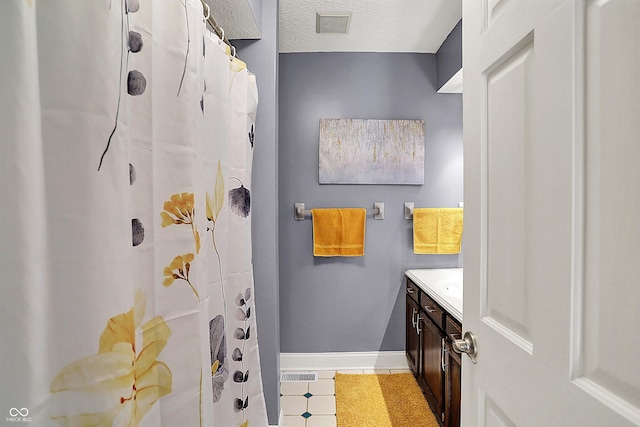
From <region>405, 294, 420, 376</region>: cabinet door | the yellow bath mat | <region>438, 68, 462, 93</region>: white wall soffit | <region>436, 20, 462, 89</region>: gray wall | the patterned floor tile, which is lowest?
the patterned floor tile

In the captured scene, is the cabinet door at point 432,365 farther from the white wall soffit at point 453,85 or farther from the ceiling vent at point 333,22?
the ceiling vent at point 333,22

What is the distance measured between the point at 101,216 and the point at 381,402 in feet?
7.48

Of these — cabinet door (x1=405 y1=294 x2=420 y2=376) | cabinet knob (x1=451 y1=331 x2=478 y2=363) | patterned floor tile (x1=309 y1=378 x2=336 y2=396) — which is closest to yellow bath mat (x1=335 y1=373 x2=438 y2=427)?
patterned floor tile (x1=309 y1=378 x2=336 y2=396)

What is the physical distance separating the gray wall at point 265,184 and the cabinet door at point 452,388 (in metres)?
0.89

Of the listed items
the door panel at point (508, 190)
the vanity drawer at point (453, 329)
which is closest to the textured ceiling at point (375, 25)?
the door panel at point (508, 190)

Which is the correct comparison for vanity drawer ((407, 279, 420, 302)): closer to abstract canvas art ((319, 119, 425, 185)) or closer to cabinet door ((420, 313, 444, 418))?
cabinet door ((420, 313, 444, 418))

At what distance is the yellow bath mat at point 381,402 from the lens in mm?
2113

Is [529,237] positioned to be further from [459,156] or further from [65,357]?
[459,156]

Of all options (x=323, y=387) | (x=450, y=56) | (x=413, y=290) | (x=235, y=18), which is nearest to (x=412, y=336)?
(x=413, y=290)

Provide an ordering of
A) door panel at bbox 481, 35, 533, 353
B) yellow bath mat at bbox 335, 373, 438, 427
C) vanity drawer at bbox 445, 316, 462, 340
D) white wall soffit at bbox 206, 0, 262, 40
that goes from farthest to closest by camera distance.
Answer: yellow bath mat at bbox 335, 373, 438, 427
vanity drawer at bbox 445, 316, 462, 340
white wall soffit at bbox 206, 0, 262, 40
door panel at bbox 481, 35, 533, 353

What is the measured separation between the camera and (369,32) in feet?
8.03

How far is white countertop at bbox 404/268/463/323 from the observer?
1.92 m

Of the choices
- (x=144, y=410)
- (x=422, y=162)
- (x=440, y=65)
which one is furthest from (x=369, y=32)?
(x=144, y=410)

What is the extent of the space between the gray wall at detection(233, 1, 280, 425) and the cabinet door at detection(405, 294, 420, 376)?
1131mm
